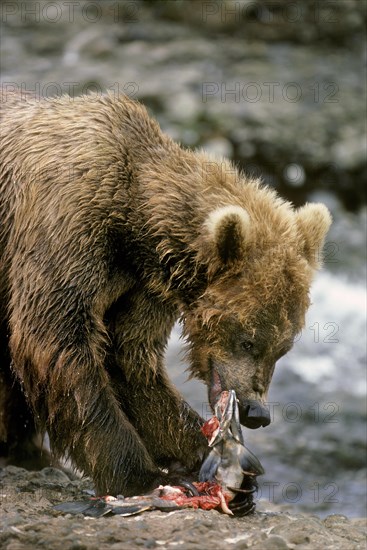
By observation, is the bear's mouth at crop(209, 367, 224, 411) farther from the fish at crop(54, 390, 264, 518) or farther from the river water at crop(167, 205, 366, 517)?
the river water at crop(167, 205, 366, 517)

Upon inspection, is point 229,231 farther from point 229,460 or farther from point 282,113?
point 282,113

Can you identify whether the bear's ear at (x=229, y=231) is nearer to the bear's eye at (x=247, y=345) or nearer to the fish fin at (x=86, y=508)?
the bear's eye at (x=247, y=345)

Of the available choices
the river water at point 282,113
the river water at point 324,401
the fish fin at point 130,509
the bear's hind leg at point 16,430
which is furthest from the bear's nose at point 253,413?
the river water at point 282,113

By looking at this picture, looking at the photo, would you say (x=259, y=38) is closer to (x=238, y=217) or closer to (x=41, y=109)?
(x=41, y=109)

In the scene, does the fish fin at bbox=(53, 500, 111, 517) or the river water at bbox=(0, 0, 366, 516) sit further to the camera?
the river water at bbox=(0, 0, 366, 516)

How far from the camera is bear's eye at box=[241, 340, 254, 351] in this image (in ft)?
24.7

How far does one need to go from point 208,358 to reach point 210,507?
3.47ft

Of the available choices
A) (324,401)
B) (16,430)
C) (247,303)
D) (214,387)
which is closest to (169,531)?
(214,387)

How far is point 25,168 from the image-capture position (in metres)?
8.20

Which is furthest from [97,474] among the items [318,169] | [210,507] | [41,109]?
[318,169]

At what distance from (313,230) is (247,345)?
1.12 m

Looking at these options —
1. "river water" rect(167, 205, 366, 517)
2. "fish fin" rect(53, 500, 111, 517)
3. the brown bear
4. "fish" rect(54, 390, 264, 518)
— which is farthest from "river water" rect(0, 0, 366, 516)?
"fish fin" rect(53, 500, 111, 517)

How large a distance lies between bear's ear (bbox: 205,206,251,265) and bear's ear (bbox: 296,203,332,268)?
635 mm

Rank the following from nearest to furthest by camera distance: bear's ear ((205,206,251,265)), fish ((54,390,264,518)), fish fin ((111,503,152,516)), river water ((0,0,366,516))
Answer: fish fin ((111,503,152,516)) → fish ((54,390,264,518)) → bear's ear ((205,206,251,265)) → river water ((0,0,366,516))
